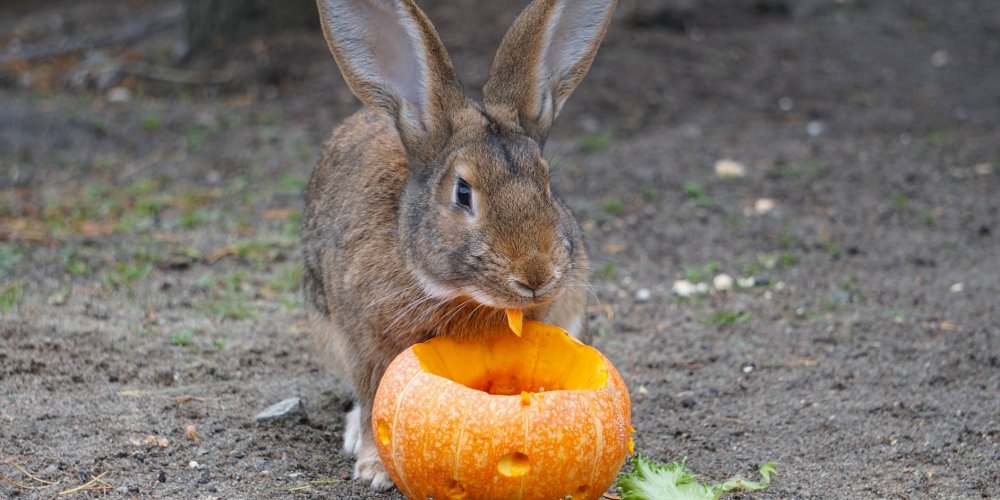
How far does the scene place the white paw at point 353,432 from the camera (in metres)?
4.53

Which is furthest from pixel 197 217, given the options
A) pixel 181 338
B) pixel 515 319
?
pixel 515 319

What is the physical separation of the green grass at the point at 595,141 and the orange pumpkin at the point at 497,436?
5.32m

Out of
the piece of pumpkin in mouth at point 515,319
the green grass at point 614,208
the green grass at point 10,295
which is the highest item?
the piece of pumpkin in mouth at point 515,319

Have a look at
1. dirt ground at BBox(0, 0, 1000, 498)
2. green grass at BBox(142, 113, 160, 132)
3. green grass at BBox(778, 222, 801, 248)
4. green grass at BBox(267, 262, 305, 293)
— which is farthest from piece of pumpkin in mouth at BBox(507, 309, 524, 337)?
green grass at BBox(142, 113, 160, 132)

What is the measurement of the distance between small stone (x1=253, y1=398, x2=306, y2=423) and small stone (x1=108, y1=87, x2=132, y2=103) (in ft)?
20.6

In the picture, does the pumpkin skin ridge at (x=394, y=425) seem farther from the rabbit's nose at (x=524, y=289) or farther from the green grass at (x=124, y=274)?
the green grass at (x=124, y=274)

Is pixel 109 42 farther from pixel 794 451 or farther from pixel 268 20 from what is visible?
pixel 794 451

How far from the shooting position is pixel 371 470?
4.21 m

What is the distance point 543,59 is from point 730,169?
4460 mm

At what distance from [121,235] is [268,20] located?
4.01 meters

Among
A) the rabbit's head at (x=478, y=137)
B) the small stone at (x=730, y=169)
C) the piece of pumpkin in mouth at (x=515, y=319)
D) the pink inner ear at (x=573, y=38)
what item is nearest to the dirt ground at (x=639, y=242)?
the small stone at (x=730, y=169)

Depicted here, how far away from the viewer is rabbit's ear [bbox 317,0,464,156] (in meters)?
4.12

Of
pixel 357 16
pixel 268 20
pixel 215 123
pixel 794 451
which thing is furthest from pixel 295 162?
pixel 794 451

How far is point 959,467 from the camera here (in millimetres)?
4277
